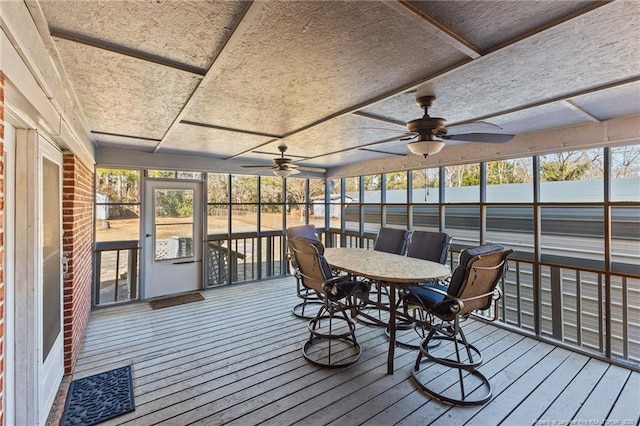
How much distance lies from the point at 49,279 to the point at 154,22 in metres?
2.08

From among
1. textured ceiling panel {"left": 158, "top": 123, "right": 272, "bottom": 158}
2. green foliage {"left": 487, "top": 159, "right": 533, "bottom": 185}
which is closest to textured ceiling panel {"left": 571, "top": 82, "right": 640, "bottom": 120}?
green foliage {"left": 487, "top": 159, "right": 533, "bottom": 185}

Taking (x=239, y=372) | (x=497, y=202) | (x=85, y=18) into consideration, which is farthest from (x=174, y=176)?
(x=497, y=202)

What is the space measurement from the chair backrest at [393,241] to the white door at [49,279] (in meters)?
3.65

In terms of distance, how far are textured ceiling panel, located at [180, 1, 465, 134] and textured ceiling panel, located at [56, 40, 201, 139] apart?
7.7 inches

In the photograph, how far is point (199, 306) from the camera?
14.3 feet

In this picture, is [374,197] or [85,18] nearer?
[85,18]

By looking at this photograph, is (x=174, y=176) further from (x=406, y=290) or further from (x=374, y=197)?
(x=406, y=290)

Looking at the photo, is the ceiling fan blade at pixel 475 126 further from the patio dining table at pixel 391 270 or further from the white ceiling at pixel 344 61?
the patio dining table at pixel 391 270

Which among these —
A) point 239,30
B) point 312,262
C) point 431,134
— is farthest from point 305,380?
point 239,30

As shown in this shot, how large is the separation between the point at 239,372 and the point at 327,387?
2.76ft

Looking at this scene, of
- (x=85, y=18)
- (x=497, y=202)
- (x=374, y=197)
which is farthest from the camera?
(x=374, y=197)

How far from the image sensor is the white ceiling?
130cm

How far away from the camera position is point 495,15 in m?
1.32

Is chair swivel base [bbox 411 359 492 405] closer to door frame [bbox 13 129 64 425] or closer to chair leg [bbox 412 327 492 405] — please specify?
chair leg [bbox 412 327 492 405]
